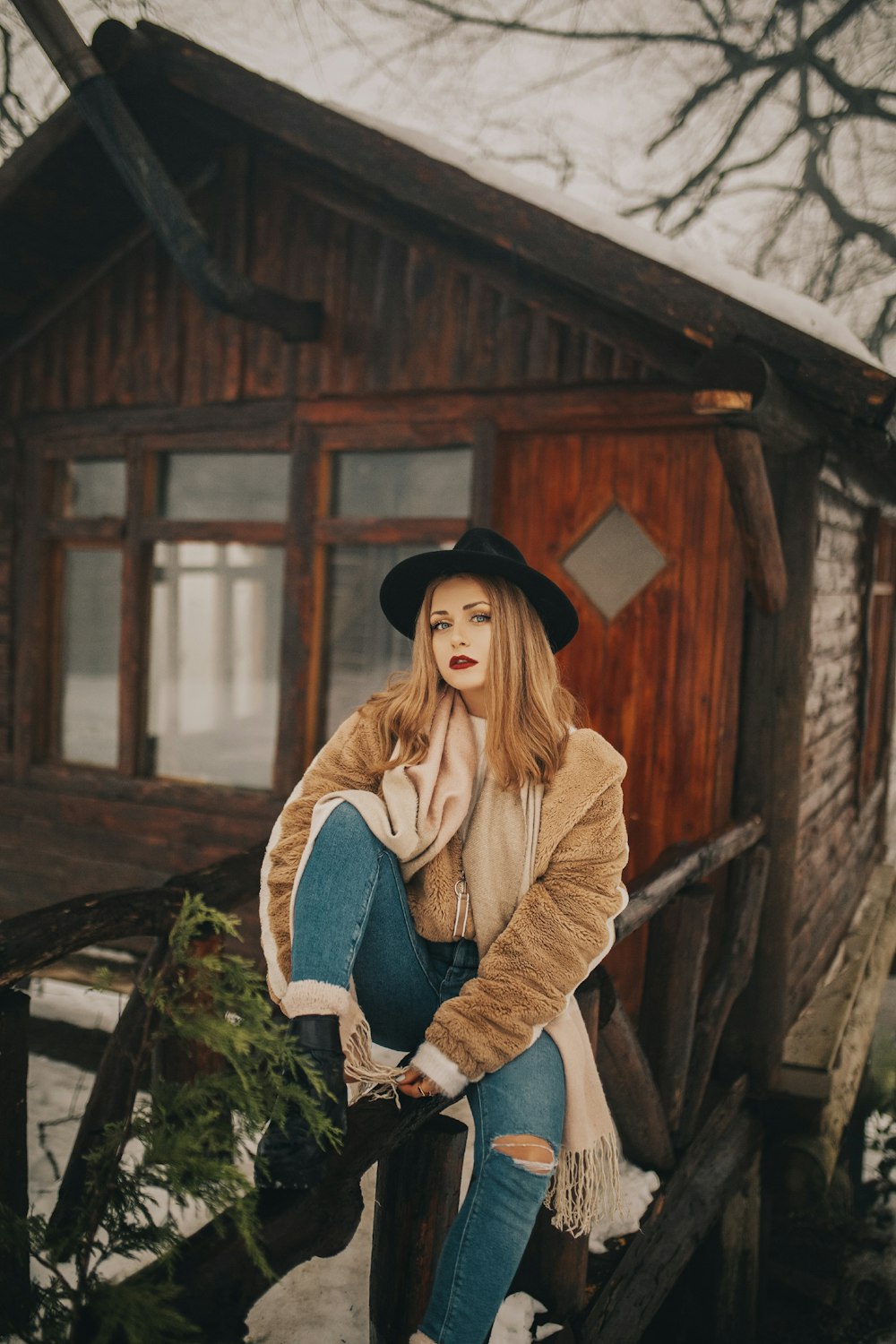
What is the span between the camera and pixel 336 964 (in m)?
2.11

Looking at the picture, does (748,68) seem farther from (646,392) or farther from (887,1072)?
(887,1072)

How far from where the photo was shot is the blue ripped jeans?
6.97 feet

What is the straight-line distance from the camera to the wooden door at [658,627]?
15.2ft

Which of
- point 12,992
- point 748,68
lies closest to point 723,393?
point 12,992

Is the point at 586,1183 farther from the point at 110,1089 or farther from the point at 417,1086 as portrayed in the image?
the point at 110,1089

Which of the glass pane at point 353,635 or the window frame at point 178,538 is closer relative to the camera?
the window frame at point 178,538

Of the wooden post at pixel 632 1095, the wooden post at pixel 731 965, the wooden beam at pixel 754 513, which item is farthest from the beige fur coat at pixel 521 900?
the wooden post at pixel 731 965

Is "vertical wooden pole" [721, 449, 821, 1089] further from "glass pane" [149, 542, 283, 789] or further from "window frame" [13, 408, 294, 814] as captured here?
"glass pane" [149, 542, 283, 789]

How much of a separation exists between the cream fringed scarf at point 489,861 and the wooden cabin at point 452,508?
2.11ft

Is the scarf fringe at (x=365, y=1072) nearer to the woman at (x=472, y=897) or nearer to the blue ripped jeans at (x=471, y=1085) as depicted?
the woman at (x=472, y=897)

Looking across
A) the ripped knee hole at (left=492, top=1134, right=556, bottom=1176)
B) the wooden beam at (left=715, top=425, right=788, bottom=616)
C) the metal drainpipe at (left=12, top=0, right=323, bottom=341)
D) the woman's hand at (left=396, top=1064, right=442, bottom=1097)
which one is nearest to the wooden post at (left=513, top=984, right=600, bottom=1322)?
the ripped knee hole at (left=492, top=1134, right=556, bottom=1176)

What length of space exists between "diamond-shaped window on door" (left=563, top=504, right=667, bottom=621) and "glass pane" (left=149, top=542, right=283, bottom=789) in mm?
1810

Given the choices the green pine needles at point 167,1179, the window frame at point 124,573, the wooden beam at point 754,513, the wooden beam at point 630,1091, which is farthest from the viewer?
the window frame at point 124,573

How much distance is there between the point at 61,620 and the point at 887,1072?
5791 millimetres
